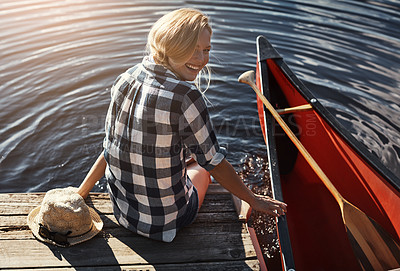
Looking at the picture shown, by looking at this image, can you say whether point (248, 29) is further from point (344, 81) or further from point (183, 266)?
point (183, 266)

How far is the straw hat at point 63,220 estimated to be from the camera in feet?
7.77

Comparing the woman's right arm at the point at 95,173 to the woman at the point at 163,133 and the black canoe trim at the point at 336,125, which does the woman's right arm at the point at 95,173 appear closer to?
the woman at the point at 163,133

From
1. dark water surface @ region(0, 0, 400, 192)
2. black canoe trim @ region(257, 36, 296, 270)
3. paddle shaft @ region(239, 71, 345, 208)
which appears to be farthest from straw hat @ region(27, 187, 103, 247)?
paddle shaft @ region(239, 71, 345, 208)

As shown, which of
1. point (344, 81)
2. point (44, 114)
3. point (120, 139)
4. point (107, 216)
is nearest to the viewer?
point (120, 139)

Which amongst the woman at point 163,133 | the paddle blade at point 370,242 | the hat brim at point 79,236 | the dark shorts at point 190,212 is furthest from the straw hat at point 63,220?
the paddle blade at point 370,242

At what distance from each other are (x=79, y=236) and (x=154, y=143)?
2.82ft

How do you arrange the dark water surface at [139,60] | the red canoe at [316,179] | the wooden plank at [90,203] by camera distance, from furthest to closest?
1. the dark water surface at [139,60]
2. the red canoe at [316,179]
3. the wooden plank at [90,203]

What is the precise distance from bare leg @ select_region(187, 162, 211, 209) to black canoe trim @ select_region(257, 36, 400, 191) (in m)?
1.19

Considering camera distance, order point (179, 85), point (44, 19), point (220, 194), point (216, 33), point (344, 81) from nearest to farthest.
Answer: point (179, 85)
point (220, 194)
point (344, 81)
point (216, 33)
point (44, 19)

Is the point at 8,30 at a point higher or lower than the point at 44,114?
→ higher

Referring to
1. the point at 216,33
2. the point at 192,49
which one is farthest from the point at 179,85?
the point at 216,33

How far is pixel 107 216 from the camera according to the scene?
8.98 ft

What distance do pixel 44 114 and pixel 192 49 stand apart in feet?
11.7

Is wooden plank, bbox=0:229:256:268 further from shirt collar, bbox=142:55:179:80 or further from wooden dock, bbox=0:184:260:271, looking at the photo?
shirt collar, bbox=142:55:179:80
